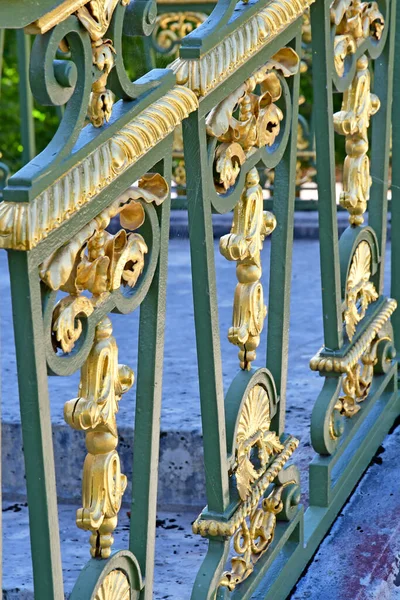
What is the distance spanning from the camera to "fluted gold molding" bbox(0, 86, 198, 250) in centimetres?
116

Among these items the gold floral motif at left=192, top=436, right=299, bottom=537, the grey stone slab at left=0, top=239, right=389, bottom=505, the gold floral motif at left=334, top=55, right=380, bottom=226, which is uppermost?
the gold floral motif at left=334, top=55, right=380, bottom=226

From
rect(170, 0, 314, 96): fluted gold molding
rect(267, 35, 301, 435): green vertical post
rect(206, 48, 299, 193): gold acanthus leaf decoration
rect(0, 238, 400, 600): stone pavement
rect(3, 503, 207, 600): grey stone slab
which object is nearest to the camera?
rect(170, 0, 314, 96): fluted gold molding

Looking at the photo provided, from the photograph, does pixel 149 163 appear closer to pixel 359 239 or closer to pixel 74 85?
pixel 74 85

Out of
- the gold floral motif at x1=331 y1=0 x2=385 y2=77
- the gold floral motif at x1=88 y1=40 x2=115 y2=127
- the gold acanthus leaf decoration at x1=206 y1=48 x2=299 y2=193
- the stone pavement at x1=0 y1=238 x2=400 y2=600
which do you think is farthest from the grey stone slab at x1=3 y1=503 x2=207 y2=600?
the gold floral motif at x1=88 y1=40 x2=115 y2=127

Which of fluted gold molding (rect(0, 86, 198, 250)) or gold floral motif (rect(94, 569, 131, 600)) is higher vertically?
fluted gold molding (rect(0, 86, 198, 250))

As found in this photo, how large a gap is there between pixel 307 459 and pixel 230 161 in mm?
1011

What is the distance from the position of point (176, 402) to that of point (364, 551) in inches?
28.4

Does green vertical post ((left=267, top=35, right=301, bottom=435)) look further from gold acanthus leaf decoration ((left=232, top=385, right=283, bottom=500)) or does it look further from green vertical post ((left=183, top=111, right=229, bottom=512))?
green vertical post ((left=183, top=111, right=229, bottom=512))

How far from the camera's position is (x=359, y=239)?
2.41 m

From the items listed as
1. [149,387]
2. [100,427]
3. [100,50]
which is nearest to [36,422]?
[100,427]

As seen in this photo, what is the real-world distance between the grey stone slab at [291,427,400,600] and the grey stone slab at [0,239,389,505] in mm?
136

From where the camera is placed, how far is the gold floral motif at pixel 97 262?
1.25 metres

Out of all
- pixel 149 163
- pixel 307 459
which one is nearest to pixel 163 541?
pixel 307 459

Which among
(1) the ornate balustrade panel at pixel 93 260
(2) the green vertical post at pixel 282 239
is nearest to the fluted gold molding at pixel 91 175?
(1) the ornate balustrade panel at pixel 93 260
